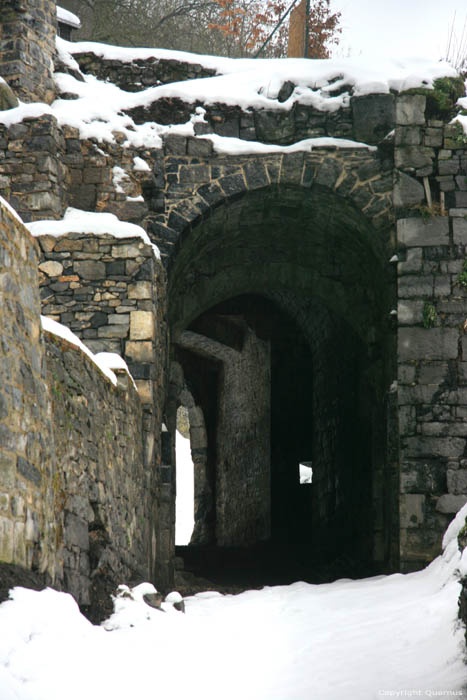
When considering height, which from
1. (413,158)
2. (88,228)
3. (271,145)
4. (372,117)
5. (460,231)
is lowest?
(88,228)

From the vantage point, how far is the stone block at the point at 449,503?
349 inches

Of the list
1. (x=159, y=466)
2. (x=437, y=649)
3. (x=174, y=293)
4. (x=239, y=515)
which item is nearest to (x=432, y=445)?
(x=159, y=466)

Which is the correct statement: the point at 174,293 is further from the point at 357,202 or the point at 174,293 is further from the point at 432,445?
the point at 432,445

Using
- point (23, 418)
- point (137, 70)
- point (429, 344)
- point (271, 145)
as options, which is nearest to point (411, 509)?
point (429, 344)

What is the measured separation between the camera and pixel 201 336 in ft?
53.2

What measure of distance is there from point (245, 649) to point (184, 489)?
81.0ft

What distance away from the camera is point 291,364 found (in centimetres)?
1694

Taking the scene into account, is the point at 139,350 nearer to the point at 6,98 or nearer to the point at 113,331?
the point at 113,331

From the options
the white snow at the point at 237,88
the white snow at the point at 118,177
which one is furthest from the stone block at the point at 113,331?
the white snow at the point at 237,88

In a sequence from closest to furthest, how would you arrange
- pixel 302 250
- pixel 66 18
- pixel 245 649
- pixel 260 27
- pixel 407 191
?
pixel 245 649, pixel 407 191, pixel 66 18, pixel 302 250, pixel 260 27

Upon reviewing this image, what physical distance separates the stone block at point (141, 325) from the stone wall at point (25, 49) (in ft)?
8.84

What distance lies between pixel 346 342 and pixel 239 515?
435 centimetres

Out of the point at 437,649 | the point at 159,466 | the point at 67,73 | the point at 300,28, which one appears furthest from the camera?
the point at 300,28

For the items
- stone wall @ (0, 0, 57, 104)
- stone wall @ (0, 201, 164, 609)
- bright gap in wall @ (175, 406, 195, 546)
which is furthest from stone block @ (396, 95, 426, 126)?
bright gap in wall @ (175, 406, 195, 546)
